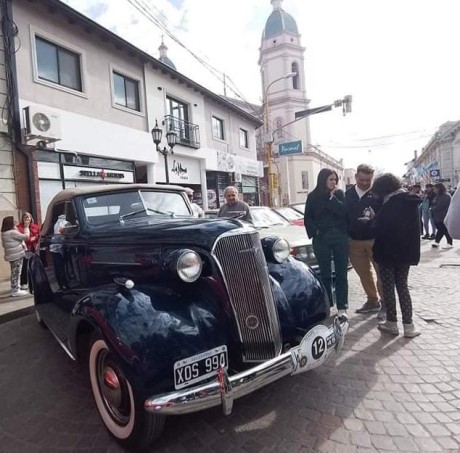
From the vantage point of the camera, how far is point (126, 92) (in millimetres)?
13289

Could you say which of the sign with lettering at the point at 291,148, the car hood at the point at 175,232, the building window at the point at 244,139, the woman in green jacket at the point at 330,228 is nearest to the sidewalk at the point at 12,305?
the car hood at the point at 175,232

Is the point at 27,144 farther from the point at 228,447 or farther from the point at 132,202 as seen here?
the point at 228,447

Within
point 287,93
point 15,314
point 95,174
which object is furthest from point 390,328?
point 287,93

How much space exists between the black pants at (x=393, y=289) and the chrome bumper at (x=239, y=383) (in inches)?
66.2

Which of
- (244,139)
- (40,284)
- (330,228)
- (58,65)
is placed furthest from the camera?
(244,139)

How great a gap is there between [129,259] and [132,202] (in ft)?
3.35

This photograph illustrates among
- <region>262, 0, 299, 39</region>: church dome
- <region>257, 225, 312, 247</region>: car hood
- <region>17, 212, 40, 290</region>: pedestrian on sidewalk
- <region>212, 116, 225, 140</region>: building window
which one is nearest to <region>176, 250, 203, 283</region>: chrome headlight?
<region>257, 225, 312, 247</region>: car hood

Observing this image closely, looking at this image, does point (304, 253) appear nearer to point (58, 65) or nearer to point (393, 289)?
point (393, 289)

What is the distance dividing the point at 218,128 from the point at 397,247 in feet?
55.7

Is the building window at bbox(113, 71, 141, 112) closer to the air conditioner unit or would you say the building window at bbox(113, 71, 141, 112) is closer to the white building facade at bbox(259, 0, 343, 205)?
the air conditioner unit

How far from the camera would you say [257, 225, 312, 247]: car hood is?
604 centimetres

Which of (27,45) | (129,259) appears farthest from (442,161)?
(129,259)

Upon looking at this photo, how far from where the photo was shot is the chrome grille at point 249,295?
2.55m

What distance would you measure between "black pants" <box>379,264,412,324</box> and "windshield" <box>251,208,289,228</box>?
142 inches
